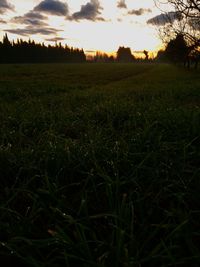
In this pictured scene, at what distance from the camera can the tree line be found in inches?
4700

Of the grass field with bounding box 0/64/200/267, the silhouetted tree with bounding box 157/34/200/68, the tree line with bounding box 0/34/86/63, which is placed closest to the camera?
the grass field with bounding box 0/64/200/267

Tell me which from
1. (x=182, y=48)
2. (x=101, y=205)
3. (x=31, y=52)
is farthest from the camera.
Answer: (x=31, y=52)

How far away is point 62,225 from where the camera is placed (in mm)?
2338

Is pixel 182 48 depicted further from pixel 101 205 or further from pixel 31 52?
pixel 31 52

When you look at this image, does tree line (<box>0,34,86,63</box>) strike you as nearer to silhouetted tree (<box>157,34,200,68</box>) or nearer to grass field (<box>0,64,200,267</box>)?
silhouetted tree (<box>157,34,200,68</box>)

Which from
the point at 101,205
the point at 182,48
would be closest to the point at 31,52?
the point at 182,48

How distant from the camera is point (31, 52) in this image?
137 m

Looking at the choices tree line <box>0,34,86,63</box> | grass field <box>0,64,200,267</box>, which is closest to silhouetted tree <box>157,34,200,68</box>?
grass field <box>0,64,200,267</box>

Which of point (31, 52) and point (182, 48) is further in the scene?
point (31, 52)

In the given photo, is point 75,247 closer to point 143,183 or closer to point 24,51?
point 143,183

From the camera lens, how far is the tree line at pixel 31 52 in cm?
11938

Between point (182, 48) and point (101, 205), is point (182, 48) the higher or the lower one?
the higher one

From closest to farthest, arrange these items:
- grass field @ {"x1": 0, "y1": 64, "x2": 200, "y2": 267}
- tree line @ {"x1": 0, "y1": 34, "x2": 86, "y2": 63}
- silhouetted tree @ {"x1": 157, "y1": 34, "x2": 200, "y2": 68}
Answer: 1. grass field @ {"x1": 0, "y1": 64, "x2": 200, "y2": 267}
2. silhouetted tree @ {"x1": 157, "y1": 34, "x2": 200, "y2": 68}
3. tree line @ {"x1": 0, "y1": 34, "x2": 86, "y2": 63}

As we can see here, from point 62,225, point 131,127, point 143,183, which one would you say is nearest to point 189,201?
point 143,183
